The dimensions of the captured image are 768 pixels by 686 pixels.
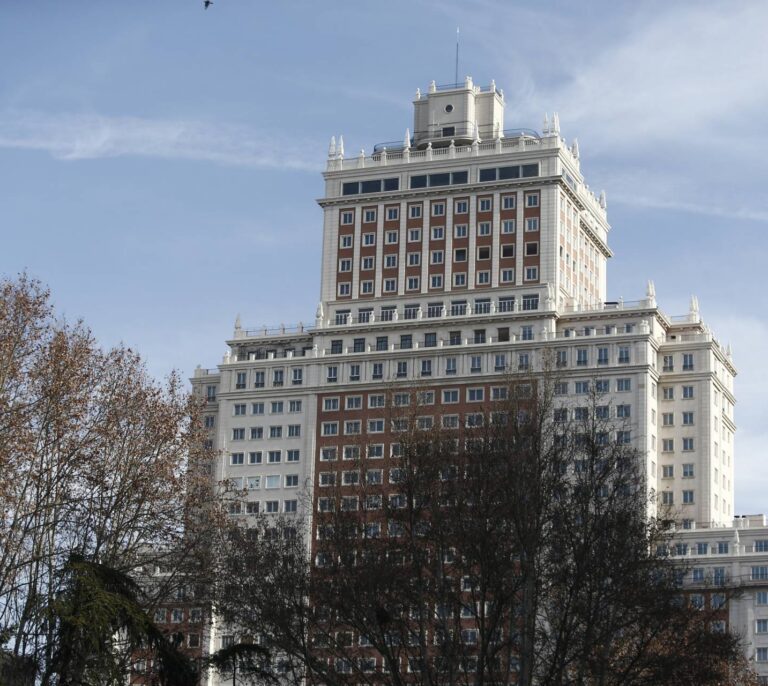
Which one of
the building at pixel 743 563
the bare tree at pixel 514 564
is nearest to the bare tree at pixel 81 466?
the bare tree at pixel 514 564

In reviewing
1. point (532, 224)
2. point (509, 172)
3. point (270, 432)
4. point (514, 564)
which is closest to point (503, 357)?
point (532, 224)

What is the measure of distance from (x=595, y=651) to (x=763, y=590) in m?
102

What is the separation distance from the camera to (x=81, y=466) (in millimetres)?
75875

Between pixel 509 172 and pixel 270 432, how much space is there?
41829 millimetres

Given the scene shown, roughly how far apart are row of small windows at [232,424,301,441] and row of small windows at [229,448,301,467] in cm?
195

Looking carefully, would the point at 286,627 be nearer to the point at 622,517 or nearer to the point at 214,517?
the point at 214,517

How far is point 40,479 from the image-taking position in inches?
2859

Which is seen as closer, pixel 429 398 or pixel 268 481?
pixel 429 398

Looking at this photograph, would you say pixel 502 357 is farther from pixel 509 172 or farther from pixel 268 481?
pixel 268 481

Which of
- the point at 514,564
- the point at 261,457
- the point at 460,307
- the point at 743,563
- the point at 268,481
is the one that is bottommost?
the point at 514,564

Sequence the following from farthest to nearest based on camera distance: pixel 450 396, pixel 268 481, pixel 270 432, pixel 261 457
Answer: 1. pixel 270 432
2. pixel 261 457
3. pixel 268 481
4. pixel 450 396

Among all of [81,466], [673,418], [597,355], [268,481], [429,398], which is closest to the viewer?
[81,466]

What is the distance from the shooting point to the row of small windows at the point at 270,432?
648 feet

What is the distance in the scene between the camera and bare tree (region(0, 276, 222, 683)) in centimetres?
7131
